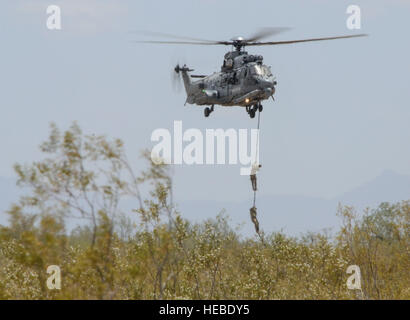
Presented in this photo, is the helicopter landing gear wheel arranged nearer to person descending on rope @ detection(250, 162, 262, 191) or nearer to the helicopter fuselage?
the helicopter fuselage

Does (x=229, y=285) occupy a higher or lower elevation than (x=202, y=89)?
lower

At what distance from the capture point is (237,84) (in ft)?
150

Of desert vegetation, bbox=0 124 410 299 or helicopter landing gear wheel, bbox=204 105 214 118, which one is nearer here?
desert vegetation, bbox=0 124 410 299

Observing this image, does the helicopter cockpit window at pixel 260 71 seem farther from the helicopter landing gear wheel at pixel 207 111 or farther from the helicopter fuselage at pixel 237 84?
Answer: the helicopter landing gear wheel at pixel 207 111

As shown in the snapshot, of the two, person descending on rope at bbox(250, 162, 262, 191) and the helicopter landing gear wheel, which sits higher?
the helicopter landing gear wheel

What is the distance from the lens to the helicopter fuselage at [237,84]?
43.8 meters

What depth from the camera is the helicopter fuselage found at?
4384 cm

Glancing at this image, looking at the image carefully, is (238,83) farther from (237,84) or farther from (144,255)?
A: (144,255)

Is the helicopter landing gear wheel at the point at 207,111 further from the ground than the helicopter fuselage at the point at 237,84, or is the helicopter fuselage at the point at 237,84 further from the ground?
the helicopter fuselage at the point at 237,84

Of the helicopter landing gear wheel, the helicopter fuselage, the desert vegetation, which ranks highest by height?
the helicopter fuselage
